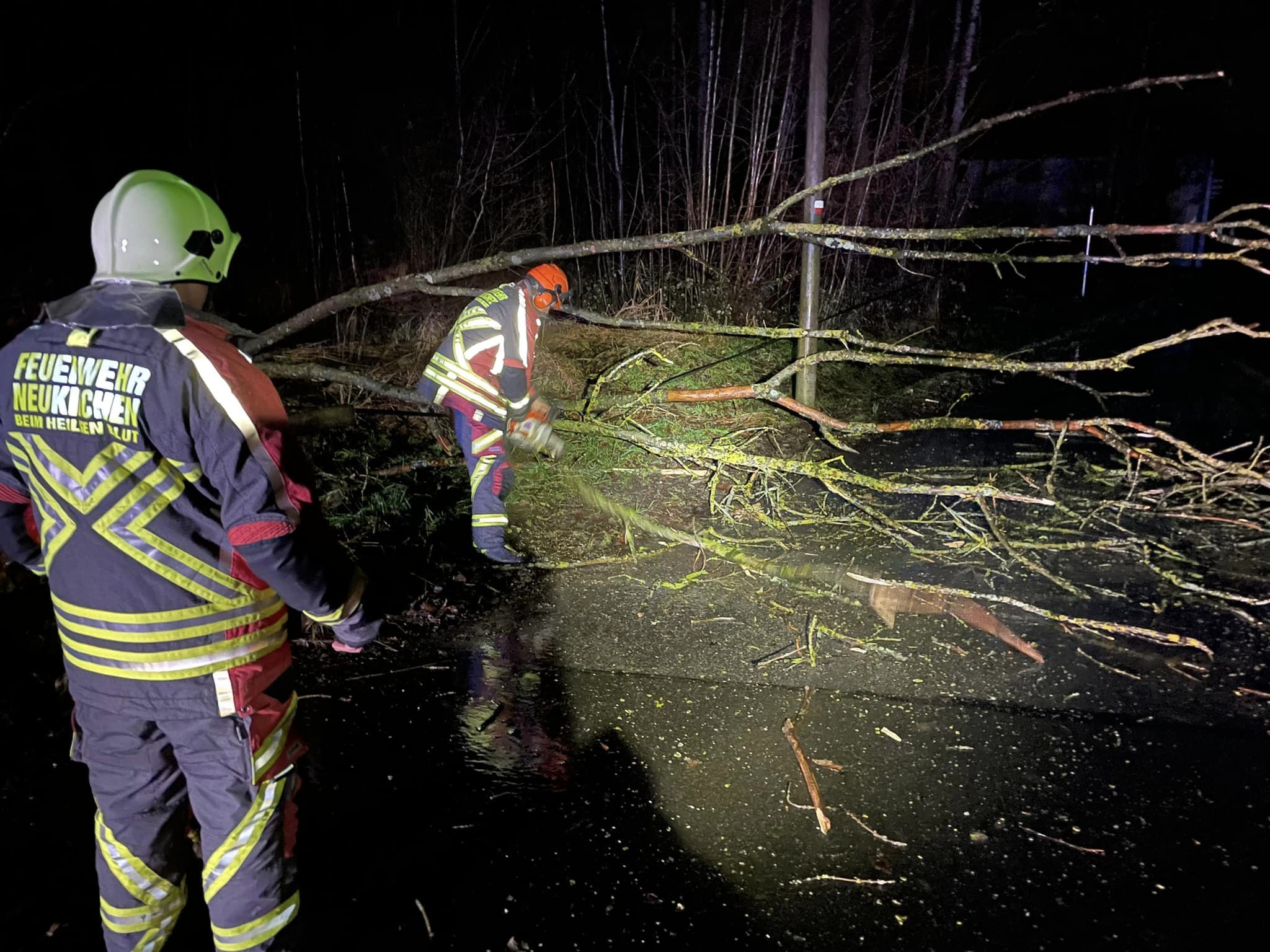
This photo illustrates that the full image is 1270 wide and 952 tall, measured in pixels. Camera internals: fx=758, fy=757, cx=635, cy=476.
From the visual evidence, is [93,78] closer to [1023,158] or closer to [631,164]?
[631,164]

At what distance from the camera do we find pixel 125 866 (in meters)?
1.82

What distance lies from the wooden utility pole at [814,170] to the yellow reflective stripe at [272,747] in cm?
562

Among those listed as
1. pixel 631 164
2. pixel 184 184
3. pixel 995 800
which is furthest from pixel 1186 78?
pixel 631 164

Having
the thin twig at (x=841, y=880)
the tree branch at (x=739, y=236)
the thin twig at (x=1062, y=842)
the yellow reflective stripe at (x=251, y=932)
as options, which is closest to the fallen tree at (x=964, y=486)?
the tree branch at (x=739, y=236)

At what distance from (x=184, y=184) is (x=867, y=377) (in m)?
8.47

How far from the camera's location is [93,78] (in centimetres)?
1172

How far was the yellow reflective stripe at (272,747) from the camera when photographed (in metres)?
1.76

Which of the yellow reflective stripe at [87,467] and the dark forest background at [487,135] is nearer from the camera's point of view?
the yellow reflective stripe at [87,467]

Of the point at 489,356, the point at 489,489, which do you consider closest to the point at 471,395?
the point at 489,356

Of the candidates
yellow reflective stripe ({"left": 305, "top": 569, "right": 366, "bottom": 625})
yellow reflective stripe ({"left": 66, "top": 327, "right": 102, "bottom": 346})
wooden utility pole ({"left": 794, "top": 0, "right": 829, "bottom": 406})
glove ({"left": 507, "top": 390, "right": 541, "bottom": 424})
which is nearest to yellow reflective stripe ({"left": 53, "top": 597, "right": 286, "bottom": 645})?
yellow reflective stripe ({"left": 305, "top": 569, "right": 366, "bottom": 625})

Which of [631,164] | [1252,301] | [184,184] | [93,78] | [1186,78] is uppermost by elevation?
[93,78]

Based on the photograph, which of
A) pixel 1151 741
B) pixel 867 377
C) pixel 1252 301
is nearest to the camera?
pixel 1151 741

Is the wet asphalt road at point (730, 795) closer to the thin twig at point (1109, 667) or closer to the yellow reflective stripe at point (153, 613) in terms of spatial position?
the thin twig at point (1109, 667)

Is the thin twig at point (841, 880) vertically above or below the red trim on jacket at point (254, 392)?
below
